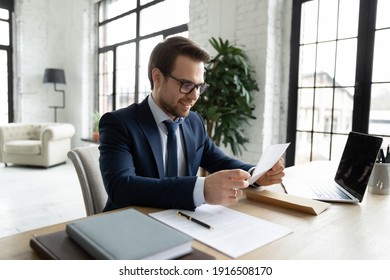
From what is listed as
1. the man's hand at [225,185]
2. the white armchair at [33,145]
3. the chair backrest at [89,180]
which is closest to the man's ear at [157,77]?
the chair backrest at [89,180]

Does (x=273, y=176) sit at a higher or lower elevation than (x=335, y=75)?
lower

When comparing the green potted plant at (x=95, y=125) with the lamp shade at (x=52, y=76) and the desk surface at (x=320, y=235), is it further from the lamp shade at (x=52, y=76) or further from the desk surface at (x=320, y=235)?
the desk surface at (x=320, y=235)

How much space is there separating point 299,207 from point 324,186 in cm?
39

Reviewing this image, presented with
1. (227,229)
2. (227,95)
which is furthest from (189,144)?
(227,95)

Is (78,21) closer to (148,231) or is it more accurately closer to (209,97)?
(209,97)

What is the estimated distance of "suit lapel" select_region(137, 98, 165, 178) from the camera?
1.23 metres

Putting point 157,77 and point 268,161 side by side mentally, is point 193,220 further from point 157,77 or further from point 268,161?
point 157,77

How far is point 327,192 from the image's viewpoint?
1.23 meters

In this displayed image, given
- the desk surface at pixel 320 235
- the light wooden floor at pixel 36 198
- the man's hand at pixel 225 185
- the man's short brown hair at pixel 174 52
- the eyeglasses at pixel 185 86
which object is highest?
the man's short brown hair at pixel 174 52

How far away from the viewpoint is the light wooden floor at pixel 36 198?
2818 millimetres

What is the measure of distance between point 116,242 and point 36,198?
336 centimetres

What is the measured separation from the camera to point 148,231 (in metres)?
0.64

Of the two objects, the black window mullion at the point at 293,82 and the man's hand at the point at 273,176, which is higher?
the black window mullion at the point at 293,82

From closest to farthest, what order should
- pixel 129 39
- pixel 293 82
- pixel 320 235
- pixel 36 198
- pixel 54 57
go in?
pixel 320 235, pixel 293 82, pixel 36 198, pixel 129 39, pixel 54 57
